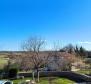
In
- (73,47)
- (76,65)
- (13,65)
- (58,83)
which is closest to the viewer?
(58,83)

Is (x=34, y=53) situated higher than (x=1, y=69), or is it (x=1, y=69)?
(x=34, y=53)

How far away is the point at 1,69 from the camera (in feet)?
112

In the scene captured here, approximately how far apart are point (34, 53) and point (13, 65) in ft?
22.9

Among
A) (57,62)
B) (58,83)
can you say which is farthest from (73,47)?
(58,83)

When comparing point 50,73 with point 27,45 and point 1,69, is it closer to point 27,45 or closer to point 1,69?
point 27,45

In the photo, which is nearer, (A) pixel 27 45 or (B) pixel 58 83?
(B) pixel 58 83

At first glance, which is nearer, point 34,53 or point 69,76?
point 69,76

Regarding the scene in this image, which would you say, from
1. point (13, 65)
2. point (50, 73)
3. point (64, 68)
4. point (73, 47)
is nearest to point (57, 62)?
point (64, 68)

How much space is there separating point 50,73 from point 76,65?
36.0 feet

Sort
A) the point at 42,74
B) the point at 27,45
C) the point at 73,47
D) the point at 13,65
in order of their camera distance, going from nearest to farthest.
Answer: the point at 42,74 < the point at 27,45 < the point at 13,65 < the point at 73,47

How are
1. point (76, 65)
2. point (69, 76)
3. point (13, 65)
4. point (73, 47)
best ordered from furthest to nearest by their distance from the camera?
point (73, 47)
point (76, 65)
point (13, 65)
point (69, 76)

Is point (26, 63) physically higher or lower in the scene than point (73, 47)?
lower

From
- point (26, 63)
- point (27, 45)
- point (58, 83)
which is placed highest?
point (27, 45)

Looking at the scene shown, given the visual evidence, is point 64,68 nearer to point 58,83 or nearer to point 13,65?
point 13,65
